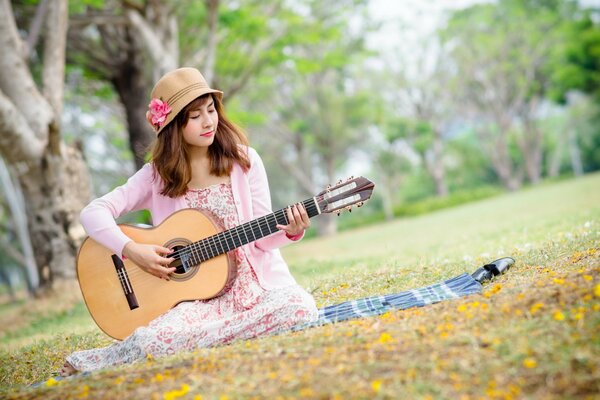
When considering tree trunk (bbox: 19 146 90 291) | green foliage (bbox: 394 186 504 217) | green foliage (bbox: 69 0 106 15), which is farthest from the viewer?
green foliage (bbox: 394 186 504 217)

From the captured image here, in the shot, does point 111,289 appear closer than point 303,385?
No

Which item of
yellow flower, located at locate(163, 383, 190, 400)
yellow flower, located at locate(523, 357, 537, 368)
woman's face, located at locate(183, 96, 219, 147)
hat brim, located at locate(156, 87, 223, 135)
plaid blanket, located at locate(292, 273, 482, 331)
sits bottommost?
yellow flower, located at locate(523, 357, 537, 368)

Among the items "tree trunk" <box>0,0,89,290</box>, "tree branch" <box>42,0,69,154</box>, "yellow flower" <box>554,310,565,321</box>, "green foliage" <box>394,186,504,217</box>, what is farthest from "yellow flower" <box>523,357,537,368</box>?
"green foliage" <box>394,186,504,217</box>

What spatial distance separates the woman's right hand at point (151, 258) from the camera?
4.06 metres

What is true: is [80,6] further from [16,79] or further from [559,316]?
[559,316]

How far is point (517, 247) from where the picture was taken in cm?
638

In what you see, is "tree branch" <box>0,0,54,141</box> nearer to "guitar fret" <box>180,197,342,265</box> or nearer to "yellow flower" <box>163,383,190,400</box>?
"guitar fret" <box>180,197,342,265</box>

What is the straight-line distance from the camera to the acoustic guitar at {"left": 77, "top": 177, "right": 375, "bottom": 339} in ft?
13.2

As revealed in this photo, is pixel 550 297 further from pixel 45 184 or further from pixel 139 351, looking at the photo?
pixel 45 184

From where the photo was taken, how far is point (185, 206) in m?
4.38

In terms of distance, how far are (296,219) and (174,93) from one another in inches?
48.7

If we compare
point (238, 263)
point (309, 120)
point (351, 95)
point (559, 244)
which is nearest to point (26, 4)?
point (238, 263)

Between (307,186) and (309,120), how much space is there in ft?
9.90

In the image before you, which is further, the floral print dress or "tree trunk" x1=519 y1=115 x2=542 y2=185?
"tree trunk" x1=519 y1=115 x2=542 y2=185
